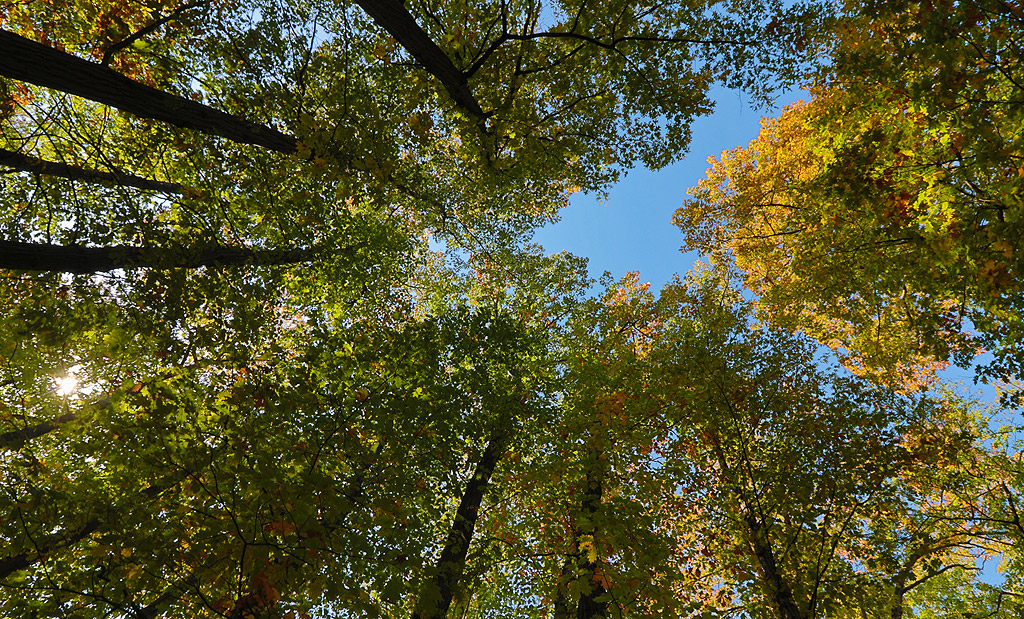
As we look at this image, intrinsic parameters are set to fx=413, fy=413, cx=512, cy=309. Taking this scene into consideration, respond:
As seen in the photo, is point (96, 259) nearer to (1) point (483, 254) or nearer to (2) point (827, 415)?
(1) point (483, 254)

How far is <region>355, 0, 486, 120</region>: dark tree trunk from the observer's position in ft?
17.4

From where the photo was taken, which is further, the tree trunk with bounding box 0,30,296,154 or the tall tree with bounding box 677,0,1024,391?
the tall tree with bounding box 677,0,1024,391

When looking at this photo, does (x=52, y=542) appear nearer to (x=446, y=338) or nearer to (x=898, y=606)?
(x=446, y=338)

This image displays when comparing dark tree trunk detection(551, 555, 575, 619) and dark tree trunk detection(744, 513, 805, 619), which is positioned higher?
dark tree trunk detection(744, 513, 805, 619)

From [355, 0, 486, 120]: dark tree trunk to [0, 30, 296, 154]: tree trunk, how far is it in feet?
6.99

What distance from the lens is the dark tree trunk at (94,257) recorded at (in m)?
4.54

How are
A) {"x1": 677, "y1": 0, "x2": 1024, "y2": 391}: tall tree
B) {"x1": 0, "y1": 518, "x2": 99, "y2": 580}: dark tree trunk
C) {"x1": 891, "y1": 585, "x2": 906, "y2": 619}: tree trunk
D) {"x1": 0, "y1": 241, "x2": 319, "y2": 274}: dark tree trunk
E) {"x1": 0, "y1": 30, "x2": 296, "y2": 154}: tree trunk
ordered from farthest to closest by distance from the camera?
{"x1": 891, "y1": 585, "x2": 906, "y2": 619}: tree trunk, {"x1": 0, "y1": 241, "x2": 319, "y2": 274}: dark tree trunk, {"x1": 677, "y1": 0, "x2": 1024, "y2": 391}: tall tree, {"x1": 0, "y1": 30, "x2": 296, "y2": 154}: tree trunk, {"x1": 0, "y1": 518, "x2": 99, "y2": 580}: dark tree trunk

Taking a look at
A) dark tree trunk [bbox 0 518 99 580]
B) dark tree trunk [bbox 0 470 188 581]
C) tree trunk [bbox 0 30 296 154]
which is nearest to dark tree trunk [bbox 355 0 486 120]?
tree trunk [bbox 0 30 296 154]

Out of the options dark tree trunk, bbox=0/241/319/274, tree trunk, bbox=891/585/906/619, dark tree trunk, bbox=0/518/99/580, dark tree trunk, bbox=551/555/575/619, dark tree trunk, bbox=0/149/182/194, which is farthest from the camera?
tree trunk, bbox=891/585/906/619

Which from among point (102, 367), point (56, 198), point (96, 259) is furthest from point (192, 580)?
point (102, 367)

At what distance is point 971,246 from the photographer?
4.88 meters

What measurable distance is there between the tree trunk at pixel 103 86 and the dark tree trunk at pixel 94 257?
1.49 meters

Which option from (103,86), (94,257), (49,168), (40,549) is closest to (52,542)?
(40,549)

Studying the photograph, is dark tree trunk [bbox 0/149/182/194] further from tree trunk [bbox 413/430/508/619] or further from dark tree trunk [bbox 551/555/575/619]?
dark tree trunk [bbox 551/555/575/619]
